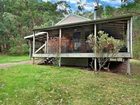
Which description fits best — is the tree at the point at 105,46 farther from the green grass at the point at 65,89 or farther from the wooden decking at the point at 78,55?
the green grass at the point at 65,89

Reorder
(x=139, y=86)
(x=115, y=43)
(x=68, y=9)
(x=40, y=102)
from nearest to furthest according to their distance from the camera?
(x=40, y=102) < (x=139, y=86) < (x=115, y=43) < (x=68, y=9)

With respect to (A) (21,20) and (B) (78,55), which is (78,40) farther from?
(A) (21,20)

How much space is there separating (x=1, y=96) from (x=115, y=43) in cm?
852

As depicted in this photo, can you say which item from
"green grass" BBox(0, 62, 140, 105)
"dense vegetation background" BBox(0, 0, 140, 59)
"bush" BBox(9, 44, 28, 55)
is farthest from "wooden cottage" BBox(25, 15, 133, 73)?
"bush" BBox(9, 44, 28, 55)

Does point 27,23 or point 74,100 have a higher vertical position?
point 27,23

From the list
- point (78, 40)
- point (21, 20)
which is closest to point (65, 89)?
point (78, 40)

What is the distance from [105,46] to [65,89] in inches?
228

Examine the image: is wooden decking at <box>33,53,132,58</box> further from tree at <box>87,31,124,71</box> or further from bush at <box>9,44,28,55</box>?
bush at <box>9,44,28,55</box>

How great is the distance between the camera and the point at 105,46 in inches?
692

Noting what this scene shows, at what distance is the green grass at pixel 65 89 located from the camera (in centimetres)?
1140

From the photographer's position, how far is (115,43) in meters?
17.2

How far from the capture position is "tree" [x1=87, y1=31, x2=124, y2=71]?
56.9ft

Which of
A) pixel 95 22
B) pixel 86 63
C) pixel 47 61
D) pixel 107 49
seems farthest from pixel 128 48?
pixel 47 61

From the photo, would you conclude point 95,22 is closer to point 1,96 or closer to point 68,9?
point 1,96
